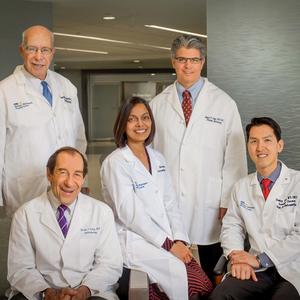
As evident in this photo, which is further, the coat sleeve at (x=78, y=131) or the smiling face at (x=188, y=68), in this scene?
the coat sleeve at (x=78, y=131)

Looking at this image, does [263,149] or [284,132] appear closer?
[263,149]

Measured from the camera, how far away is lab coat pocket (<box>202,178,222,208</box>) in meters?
3.17

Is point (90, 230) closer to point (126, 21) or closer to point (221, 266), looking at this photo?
point (221, 266)

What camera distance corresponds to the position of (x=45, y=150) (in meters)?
3.06

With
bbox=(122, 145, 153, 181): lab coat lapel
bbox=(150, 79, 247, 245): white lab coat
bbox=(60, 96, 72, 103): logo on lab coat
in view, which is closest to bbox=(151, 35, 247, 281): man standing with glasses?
bbox=(150, 79, 247, 245): white lab coat

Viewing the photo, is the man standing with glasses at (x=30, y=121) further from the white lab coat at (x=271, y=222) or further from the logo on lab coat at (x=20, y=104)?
the white lab coat at (x=271, y=222)

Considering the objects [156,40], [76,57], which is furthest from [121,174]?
[76,57]

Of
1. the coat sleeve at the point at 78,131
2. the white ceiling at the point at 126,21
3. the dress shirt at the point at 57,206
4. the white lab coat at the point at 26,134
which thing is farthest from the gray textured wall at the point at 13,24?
the dress shirt at the point at 57,206

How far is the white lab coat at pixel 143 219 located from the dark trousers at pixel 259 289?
226mm

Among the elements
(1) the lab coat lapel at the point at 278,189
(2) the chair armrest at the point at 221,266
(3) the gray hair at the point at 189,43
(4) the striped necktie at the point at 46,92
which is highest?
(3) the gray hair at the point at 189,43

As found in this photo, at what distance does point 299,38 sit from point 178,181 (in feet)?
8.95

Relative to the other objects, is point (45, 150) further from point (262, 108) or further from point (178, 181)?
point (262, 108)

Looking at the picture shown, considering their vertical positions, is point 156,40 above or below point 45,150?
above

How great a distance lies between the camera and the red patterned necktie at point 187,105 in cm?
317
